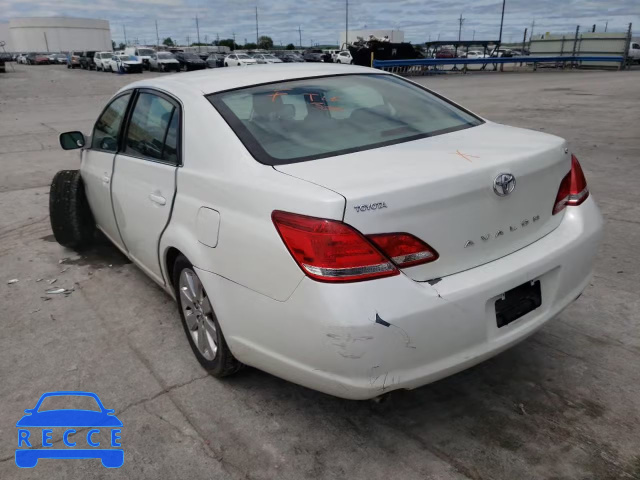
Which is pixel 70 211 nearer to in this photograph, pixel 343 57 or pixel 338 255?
pixel 338 255

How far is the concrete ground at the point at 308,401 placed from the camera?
7.73 feet

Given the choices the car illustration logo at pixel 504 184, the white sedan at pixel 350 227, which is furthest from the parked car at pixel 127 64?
the car illustration logo at pixel 504 184

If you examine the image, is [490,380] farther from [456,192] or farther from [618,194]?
[618,194]

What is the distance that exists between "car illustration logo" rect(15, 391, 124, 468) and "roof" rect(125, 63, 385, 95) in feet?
5.73

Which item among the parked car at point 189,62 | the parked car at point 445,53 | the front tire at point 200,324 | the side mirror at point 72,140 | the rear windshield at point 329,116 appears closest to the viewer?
the rear windshield at point 329,116

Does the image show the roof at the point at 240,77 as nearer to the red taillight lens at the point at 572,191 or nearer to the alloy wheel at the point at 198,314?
the alloy wheel at the point at 198,314

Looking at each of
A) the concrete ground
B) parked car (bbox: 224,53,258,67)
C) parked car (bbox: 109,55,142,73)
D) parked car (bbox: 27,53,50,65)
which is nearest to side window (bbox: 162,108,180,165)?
the concrete ground

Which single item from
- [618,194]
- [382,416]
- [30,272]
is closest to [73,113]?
[30,272]

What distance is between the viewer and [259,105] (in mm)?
2959

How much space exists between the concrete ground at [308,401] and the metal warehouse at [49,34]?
140 m

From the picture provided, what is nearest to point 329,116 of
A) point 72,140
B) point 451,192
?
point 451,192

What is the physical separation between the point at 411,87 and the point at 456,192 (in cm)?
159

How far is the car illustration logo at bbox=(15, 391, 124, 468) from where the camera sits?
2.48 m

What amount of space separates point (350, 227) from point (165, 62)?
43.2 m
